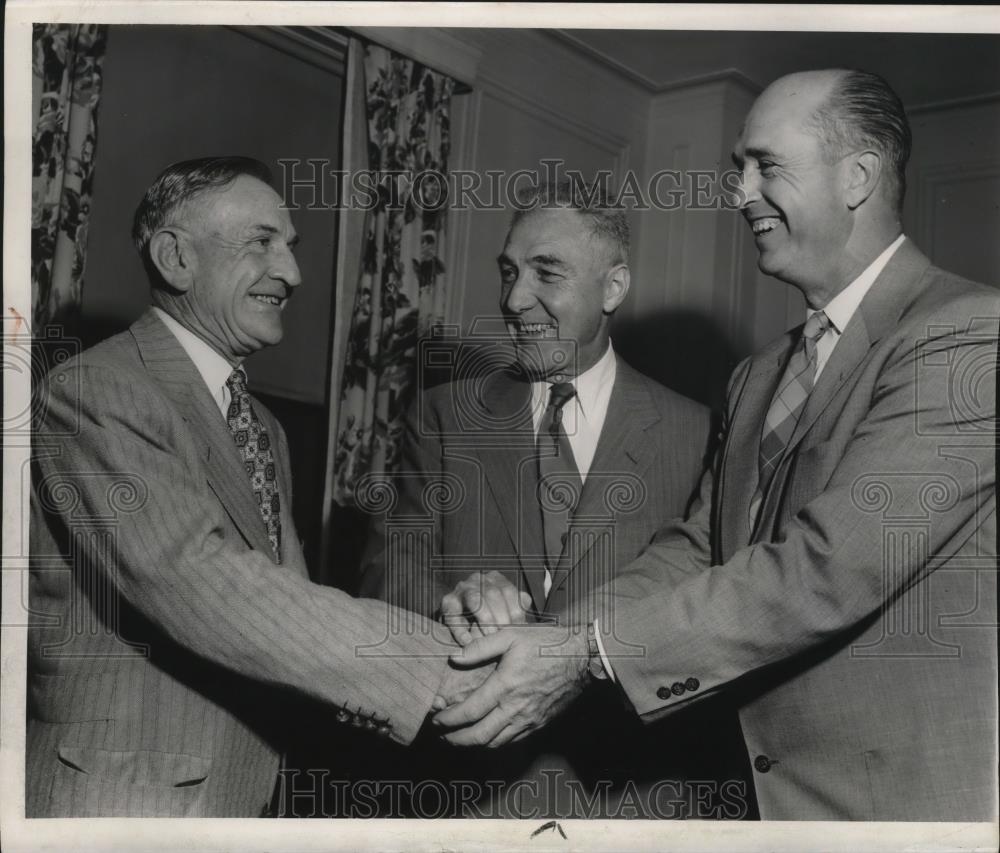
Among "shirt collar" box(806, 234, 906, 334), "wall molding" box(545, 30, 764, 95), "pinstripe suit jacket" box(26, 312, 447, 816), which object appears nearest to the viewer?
"pinstripe suit jacket" box(26, 312, 447, 816)

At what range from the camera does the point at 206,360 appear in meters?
2.76

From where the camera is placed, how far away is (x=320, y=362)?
462cm

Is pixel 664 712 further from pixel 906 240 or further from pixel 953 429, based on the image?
pixel 906 240

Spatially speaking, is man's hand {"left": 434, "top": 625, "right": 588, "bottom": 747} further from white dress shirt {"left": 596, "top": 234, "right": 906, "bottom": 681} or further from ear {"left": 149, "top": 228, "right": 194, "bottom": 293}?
ear {"left": 149, "top": 228, "right": 194, "bottom": 293}

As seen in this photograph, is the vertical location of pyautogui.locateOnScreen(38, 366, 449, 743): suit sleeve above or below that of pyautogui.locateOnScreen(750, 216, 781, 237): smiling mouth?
below

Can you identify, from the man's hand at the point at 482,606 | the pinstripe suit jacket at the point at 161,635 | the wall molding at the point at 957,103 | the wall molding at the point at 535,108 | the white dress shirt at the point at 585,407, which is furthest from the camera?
the wall molding at the point at 535,108

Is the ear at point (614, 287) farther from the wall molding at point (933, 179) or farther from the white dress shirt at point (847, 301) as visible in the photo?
the wall molding at point (933, 179)

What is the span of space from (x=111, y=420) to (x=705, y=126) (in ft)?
9.64

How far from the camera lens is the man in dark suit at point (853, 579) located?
237cm

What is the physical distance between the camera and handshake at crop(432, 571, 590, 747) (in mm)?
2584

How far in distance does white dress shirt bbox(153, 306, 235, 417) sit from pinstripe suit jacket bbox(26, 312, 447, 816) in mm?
122

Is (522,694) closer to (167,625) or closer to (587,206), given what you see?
(167,625)

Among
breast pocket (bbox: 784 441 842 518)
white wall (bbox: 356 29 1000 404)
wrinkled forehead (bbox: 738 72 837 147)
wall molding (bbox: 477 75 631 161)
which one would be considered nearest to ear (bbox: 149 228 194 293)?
wrinkled forehead (bbox: 738 72 837 147)

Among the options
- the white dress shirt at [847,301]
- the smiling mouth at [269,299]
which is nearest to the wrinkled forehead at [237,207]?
the smiling mouth at [269,299]
